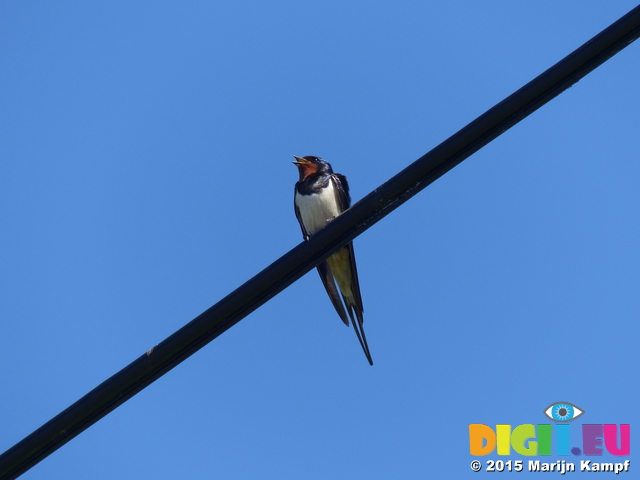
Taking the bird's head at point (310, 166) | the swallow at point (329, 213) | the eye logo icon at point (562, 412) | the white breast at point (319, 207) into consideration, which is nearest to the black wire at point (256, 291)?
the swallow at point (329, 213)

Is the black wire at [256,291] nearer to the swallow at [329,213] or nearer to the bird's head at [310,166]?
the swallow at [329,213]

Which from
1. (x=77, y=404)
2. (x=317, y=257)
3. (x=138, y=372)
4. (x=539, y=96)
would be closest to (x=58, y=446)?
(x=77, y=404)

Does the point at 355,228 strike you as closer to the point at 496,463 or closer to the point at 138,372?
the point at 138,372

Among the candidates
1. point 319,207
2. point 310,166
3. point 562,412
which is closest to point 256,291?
point 319,207

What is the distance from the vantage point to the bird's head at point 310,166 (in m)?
6.36

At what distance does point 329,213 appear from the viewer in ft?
19.5

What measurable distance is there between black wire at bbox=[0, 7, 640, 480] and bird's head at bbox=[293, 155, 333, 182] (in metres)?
3.83

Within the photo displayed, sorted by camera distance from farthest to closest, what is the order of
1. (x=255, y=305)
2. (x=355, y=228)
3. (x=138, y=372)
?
(x=355, y=228) → (x=255, y=305) → (x=138, y=372)

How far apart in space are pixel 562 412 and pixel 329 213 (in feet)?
11.7

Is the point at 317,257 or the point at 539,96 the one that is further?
the point at 317,257

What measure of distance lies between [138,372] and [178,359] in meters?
0.14

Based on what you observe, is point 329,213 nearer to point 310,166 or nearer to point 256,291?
point 310,166

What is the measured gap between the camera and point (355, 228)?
105 inches

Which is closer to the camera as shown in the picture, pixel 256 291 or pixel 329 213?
pixel 256 291
